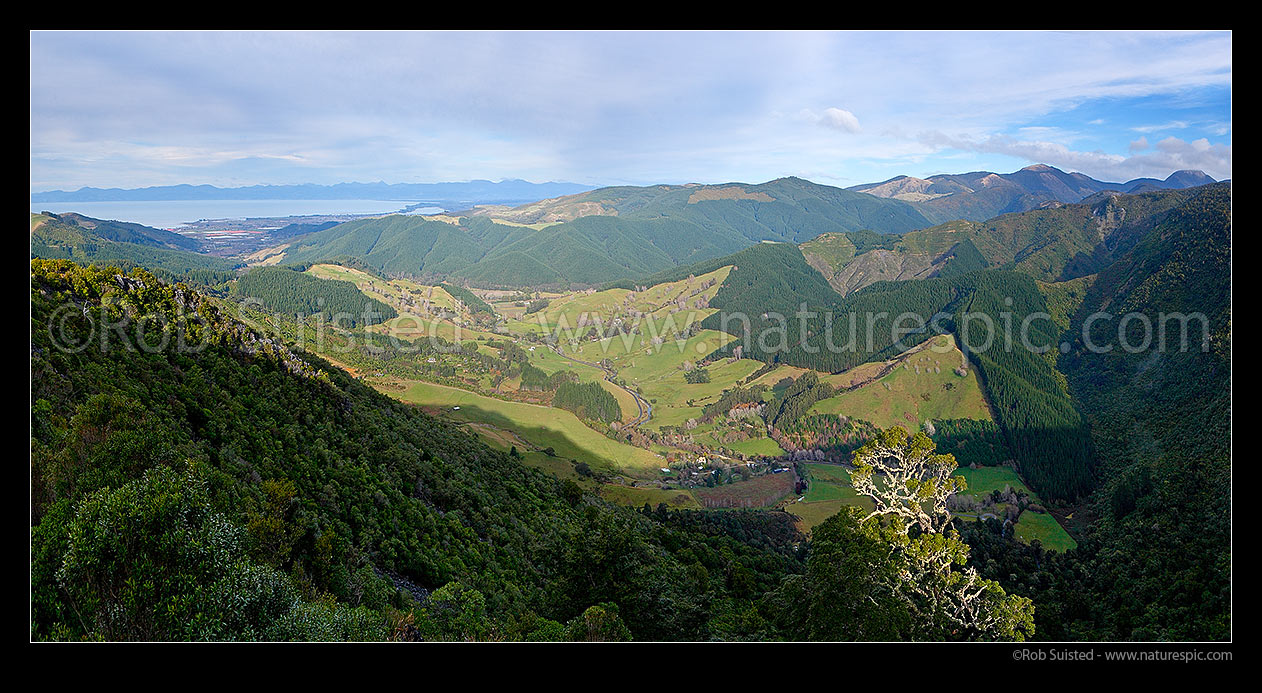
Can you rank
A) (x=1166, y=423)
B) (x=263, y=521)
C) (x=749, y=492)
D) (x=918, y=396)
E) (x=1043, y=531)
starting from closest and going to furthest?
1. (x=263, y=521)
2. (x=1043, y=531)
3. (x=1166, y=423)
4. (x=749, y=492)
5. (x=918, y=396)

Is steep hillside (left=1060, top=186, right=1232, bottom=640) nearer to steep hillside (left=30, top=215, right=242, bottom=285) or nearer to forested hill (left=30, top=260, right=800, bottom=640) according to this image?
forested hill (left=30, top=260, right=800, bottom=640)

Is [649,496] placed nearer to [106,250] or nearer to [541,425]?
[541,425]

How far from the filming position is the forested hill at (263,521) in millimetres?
5559

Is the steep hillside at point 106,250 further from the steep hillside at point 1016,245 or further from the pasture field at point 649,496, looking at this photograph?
the steep hillside at point 1016,245

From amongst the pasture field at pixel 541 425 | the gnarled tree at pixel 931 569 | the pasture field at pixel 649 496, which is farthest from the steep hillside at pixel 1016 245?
the gnarled tree at pixel 931 569

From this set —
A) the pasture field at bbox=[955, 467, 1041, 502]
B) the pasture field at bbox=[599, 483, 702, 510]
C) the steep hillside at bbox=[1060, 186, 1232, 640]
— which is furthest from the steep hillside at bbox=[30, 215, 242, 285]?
the steep hillside at bbox=[1060, 186, 1232, 640]

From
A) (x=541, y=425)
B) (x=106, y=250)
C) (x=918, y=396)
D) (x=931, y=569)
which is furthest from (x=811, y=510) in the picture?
(x=106, y=250)

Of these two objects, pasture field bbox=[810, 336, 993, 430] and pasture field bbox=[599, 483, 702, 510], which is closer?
pasture field bbox=[599, 483, 702, 510]

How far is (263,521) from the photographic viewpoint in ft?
28.6

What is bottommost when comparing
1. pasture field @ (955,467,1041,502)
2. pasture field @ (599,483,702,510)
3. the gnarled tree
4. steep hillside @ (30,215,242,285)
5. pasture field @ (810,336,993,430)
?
pasture field @ (955,467,1041,502)

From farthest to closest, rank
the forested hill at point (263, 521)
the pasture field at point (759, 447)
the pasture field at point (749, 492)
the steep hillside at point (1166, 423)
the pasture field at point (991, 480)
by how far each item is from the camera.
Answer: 1. the pasture field at point (759, 447)
2. the pasture field at point (991, 480)
3. the pasture field at point (749, 492)
4. the steep hillside at point (1166, 423)
5. the forested hill at point (263, 521)

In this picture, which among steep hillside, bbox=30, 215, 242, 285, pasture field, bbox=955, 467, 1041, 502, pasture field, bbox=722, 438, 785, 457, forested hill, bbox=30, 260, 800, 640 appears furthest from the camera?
steep hillside, bbox=30, 215, 242, 285

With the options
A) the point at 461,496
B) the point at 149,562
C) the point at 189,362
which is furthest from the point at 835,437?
the point at 149,562

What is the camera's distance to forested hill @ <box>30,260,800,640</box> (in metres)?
5.56
